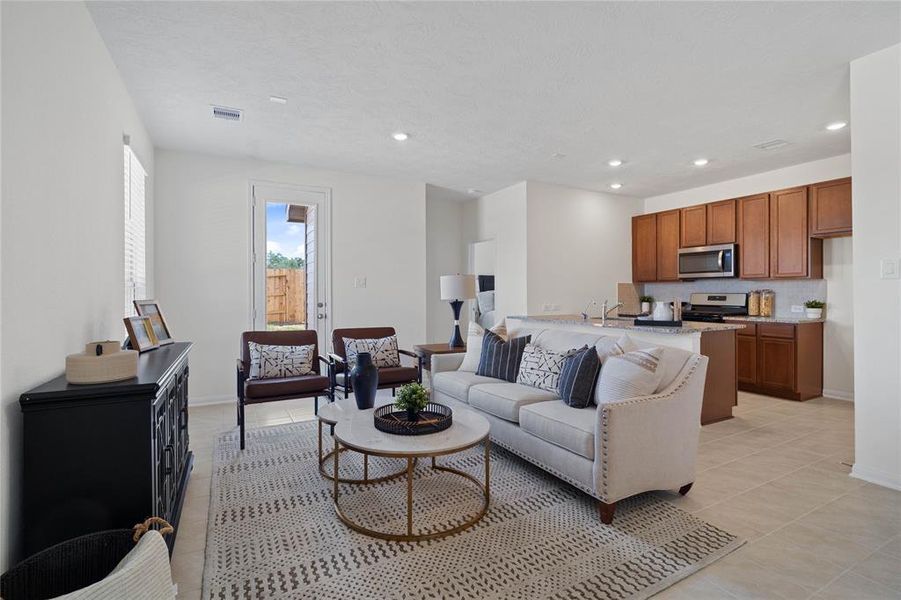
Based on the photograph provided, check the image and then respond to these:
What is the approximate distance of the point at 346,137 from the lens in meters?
4.26

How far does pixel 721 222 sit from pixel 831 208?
119 centimetres

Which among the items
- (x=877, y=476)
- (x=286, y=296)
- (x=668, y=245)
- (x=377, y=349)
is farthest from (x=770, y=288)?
(x=286, y=296)

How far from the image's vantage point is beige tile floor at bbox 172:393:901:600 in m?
1.80

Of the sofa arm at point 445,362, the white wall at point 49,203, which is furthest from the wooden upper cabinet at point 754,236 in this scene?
the white wall at point 49,203

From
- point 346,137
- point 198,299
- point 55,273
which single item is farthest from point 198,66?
point 198,299

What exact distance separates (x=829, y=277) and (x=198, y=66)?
21.3 ft

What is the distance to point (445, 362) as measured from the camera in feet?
13.5

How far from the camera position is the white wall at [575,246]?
6.10 meters

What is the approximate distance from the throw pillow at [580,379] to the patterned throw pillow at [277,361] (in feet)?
7.37

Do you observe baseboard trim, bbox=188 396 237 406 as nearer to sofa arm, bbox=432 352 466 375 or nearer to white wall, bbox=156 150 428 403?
white wall, bbox=156 150 428 403

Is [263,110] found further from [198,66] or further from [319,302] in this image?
[319,302]

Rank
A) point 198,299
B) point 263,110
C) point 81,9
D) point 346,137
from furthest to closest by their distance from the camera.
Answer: point 198,299 < point 346,137 < point 263,110 < point 81,9

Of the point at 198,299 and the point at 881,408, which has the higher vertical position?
the point at 198,299

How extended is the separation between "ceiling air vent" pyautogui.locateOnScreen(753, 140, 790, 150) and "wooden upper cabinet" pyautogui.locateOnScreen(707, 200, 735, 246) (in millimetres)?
1197
